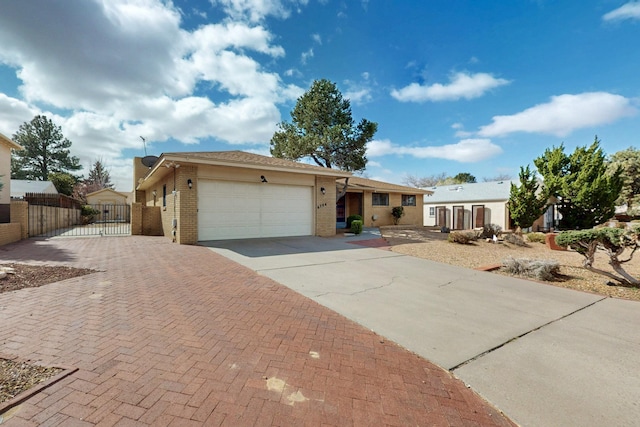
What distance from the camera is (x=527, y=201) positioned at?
1448cm

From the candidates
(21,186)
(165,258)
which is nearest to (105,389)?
(165,258)

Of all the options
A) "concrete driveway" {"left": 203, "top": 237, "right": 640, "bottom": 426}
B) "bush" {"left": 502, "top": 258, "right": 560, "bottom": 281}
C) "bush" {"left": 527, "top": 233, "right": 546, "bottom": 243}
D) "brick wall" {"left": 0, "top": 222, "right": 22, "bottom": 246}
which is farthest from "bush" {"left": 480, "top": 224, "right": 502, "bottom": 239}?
"brick wall" {"left": 0, "top": 222, "right": 22, "bottom": 246}

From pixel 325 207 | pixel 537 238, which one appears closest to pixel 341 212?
pixel 325 207

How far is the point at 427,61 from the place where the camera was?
11695 millimetres

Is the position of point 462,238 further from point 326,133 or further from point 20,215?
point 20,215

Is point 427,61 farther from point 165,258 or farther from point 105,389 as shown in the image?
point 105,389

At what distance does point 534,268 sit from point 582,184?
A: 15.6 m

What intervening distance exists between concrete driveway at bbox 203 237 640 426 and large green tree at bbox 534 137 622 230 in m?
14.7

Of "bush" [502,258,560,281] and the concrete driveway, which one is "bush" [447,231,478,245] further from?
the concrete driveway

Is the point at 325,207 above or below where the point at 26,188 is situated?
below

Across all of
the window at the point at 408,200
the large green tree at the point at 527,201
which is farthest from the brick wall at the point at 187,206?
the large green tree at the point at 527,201

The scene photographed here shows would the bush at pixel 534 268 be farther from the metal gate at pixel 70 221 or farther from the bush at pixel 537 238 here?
the metal gate at pixel 70 221

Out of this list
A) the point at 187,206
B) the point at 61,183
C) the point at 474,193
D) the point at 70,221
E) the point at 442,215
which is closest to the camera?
the point at 187,206

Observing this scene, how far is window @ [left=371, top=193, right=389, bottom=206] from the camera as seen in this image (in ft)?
63.9
